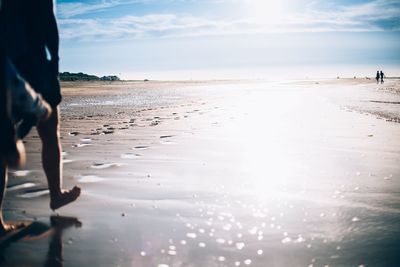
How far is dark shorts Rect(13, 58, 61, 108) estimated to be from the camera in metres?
2.53

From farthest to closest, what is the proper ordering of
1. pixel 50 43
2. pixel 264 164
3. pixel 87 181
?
pixel 264 164 → pixel 87 181 → pixel 50 43

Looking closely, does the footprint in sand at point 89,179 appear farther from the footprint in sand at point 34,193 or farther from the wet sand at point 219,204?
the footprint in sand at point 34,193

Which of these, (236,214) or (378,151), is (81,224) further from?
(378,151)

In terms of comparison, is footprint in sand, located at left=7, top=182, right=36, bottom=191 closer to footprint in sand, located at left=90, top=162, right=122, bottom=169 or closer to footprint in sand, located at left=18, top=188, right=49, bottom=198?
Result: footprint in sand, located at left=18, top=188, right=49, bottom=198

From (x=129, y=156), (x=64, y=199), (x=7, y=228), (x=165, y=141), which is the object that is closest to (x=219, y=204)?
(x=64, y=199)

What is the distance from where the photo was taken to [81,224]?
2.74 m

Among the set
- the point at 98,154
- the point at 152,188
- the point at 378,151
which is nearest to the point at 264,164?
the point at 152,188

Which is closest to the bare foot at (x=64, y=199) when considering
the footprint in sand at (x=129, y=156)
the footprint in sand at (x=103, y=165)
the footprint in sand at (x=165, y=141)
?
the footprint in sand at (x=103, y=165)

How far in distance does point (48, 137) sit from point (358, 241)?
2282mm

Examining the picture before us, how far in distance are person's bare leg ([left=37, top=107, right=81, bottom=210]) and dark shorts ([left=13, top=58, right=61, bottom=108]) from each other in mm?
182

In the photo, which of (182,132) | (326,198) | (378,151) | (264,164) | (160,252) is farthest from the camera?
(182,132)

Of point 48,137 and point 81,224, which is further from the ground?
point 48,137

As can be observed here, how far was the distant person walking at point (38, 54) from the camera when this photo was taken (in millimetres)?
2516

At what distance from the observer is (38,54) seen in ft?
8.61
